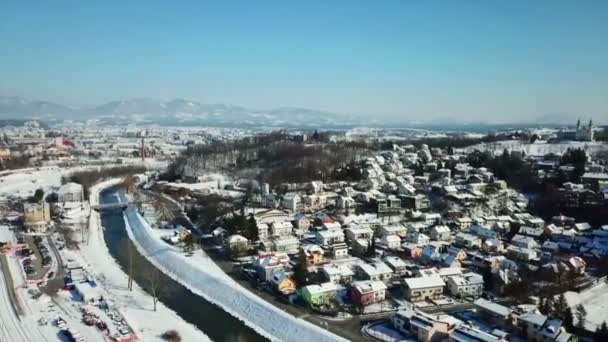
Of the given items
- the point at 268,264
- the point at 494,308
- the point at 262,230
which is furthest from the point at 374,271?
the point at 262,230

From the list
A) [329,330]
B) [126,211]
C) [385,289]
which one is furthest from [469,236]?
[126,211]

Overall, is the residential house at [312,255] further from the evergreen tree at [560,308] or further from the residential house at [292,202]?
the evergreen tree at [560,308]

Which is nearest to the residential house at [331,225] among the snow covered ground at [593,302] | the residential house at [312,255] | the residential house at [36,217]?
the residential house at [312,255]

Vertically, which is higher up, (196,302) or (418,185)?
(418,185)

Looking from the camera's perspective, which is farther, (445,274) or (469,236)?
(469,236)

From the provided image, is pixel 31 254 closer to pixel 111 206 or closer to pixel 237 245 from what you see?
pixel 237 245

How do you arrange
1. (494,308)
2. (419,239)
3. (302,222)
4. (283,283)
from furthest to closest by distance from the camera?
(302,222)
(419,239)
(283,283)
(494,308)

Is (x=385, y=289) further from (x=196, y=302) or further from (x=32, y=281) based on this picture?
(x=32, y=281)
